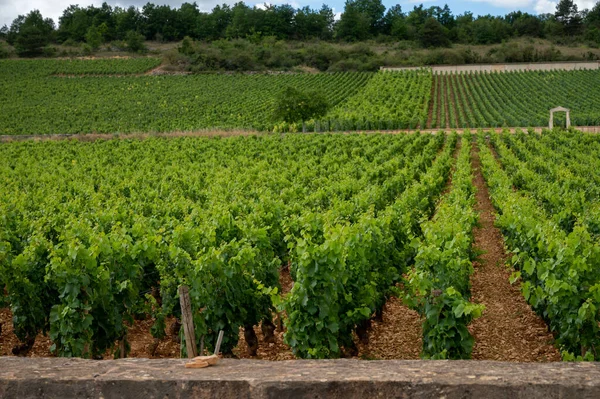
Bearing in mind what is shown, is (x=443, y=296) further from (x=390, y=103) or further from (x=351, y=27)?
(x=351, y=27)

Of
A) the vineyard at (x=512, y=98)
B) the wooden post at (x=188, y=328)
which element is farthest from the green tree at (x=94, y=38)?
the wooden post at (x=188, y=328)

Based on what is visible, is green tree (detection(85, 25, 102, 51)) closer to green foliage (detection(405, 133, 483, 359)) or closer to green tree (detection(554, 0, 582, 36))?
green tree (detection(554, 0, 582, 36))

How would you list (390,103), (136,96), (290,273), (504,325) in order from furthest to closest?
(136,96)
(390,103)
(290,273)
(504,325)

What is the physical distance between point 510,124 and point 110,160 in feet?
102

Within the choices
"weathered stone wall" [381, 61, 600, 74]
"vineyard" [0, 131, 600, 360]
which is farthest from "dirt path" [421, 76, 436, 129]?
"vineyard" [0, 131, 600, 360]

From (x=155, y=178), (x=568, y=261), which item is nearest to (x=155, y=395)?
(x=568, y=261)

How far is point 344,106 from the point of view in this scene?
62.0 metres

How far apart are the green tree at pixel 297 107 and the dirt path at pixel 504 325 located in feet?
137

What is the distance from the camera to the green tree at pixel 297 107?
5541 centimetres

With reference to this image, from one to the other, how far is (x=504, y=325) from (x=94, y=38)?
112m

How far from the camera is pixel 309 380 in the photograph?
15.8 ft

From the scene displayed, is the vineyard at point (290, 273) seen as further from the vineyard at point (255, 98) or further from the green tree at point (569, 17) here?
the green tree at point (569, 17)

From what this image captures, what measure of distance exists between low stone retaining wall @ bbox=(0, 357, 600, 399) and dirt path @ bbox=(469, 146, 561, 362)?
4.59 m

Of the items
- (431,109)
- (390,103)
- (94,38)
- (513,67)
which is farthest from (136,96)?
(513,67)
